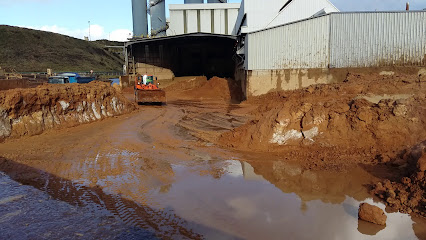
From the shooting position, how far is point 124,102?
1864 centimetres

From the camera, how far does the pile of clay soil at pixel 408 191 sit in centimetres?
595

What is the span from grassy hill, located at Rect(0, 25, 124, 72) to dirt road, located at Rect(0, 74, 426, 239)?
2069 inches

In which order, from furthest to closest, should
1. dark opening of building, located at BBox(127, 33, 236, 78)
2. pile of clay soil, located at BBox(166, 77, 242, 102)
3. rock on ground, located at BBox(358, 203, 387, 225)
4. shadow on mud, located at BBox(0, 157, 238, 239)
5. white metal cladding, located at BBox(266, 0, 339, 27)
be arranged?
dark opening of building, located at BBox(127, 33, 236, 78) → pile of clay soil, located at BBox(166, 77, 242, 102) → white metal cladding, located at BBox(266, 0, 339, 27) → rock on ground, located at BBox(358, 203, 387, 225) → shadow on mud, located at BBox(0, 157, 238, 239)

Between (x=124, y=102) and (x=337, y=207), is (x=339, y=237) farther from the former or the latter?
(x=124, y=102)

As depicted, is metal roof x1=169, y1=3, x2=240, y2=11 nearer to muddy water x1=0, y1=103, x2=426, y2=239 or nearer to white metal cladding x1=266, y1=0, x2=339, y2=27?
white metal cladding x1=266, y1=0, x2=339, y2=27

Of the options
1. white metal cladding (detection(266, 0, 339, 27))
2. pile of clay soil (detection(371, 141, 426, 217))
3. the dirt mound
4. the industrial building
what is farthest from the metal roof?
pile of clay soil (detection(371, 141, 426, 217))

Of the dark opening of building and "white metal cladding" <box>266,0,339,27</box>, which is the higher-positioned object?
"white metal cladding" <box>266,0,339,27</box>

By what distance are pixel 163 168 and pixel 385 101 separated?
23.1 feet

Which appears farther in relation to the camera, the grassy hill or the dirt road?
the grassy hill

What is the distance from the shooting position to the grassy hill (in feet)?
193

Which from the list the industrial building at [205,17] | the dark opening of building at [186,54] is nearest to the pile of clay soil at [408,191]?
the dark opening of building at [186,54]

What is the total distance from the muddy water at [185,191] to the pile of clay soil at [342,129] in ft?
2.93

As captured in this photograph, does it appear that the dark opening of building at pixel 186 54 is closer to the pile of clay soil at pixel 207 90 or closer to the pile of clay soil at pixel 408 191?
the pile of clay soil at pixel 207 90

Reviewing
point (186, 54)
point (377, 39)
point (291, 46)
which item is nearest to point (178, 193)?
point (291, 46)
